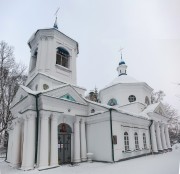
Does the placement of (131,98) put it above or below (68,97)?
above

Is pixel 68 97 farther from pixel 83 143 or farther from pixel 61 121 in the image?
pixel 83 143

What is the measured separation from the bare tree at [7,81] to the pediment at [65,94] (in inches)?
347

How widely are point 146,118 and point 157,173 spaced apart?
976cm

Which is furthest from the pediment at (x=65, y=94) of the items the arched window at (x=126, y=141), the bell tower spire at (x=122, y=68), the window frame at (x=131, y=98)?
the bell tower spire at (x=122, y=68)

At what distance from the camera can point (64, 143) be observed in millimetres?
12414

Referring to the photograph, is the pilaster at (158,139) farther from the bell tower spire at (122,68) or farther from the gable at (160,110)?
the bell tower spire at (122,68)

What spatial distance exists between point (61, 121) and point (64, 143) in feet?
5.43

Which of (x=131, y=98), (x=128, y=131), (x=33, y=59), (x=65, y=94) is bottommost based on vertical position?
(x=128, y=131)

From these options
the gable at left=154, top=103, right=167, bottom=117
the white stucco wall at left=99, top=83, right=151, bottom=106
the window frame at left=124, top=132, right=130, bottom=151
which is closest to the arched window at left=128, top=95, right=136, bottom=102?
the white stucco wall at left=99, top=83, right=151, bottom=106

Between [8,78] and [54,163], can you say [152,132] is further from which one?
[8,78]

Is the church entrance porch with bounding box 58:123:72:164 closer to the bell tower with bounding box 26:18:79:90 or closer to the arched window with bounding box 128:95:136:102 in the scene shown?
the bell tower with bounding box 26:18:79:90

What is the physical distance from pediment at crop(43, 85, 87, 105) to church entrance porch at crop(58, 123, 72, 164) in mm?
2031

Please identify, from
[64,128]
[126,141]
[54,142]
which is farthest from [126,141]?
[54,142]

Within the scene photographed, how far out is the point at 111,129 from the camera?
12.4 meters
